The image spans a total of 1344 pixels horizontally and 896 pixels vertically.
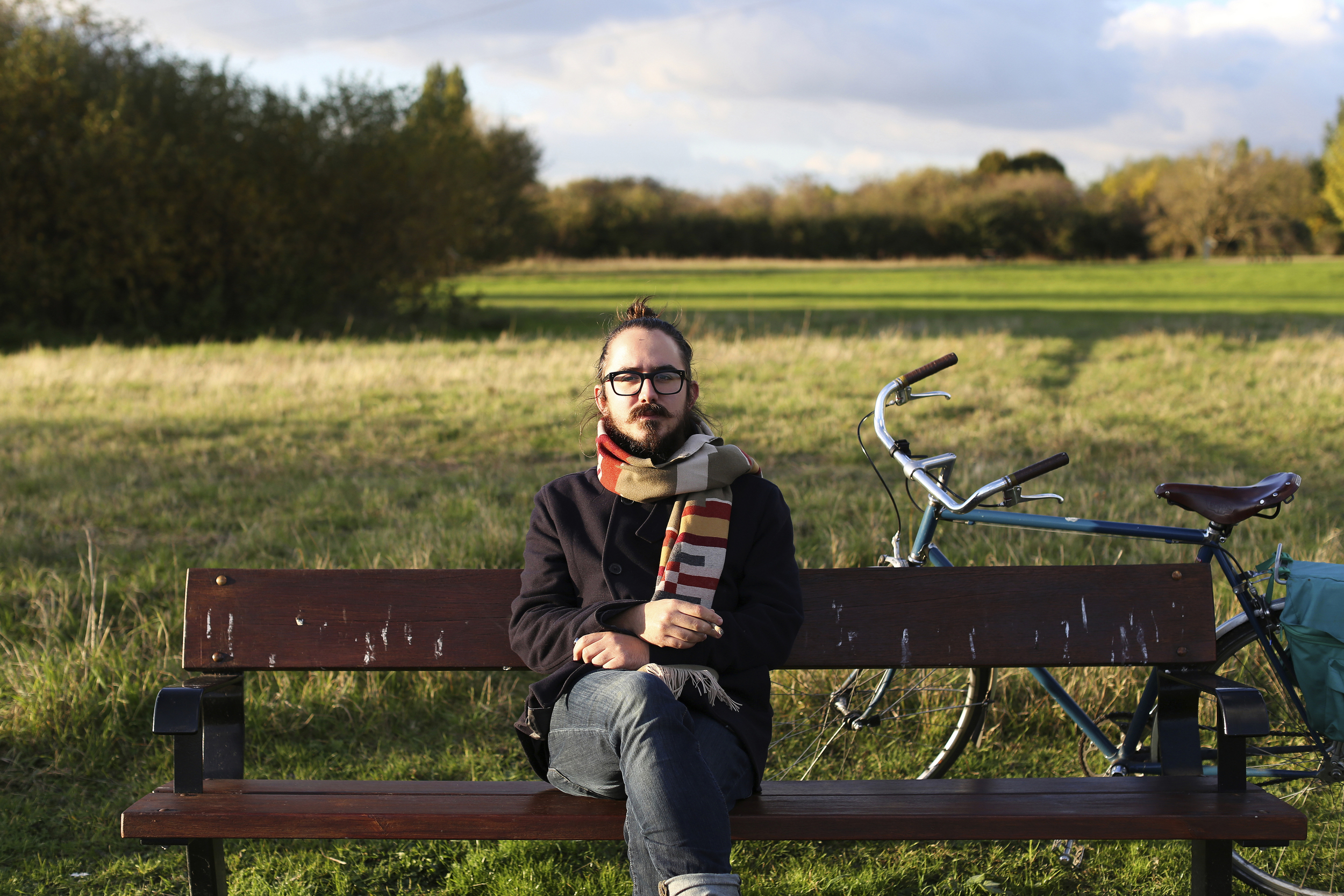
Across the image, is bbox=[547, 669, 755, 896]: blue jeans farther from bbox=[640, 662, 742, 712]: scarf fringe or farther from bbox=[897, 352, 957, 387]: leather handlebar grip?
bbox=[897, 352, 957, 387]: leather handlebar grip

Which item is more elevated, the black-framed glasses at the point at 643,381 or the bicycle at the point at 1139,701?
the black-framed glasses at the point at 643,381

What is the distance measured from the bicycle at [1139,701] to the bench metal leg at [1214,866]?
0.48 metres

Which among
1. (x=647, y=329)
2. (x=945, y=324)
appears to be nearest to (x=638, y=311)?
(x=647, y=329)

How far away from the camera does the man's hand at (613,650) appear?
2.77 m

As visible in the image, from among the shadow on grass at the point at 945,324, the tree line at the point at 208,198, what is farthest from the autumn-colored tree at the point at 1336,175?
the tree line at the point at 208,198

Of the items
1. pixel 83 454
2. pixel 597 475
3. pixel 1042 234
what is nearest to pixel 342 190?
pixel 83 454

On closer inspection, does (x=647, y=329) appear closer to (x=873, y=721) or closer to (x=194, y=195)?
(x=873, y=721)

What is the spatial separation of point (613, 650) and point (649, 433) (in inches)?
23.5

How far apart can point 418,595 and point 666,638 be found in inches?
34.6

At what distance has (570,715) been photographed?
2797mm

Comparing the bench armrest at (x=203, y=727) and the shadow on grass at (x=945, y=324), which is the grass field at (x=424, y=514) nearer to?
the bench armrest at (x=203, y=727)

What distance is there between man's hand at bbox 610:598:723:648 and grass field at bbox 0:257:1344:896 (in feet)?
3.35

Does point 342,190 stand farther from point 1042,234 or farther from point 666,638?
point 1042,234

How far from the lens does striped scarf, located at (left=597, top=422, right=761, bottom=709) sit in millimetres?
2803
